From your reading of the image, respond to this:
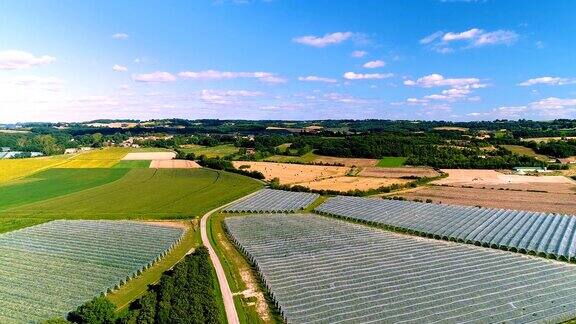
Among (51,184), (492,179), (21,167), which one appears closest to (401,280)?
(492,179)

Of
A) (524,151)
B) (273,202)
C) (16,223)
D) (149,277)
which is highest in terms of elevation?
(524,151)

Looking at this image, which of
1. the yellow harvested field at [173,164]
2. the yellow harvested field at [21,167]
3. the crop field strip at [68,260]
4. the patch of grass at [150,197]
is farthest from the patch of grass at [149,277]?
the yellow harvested field at [21,167]

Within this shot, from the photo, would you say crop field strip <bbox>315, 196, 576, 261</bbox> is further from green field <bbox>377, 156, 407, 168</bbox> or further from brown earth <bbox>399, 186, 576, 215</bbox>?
green field <bbox>377, 156, 407, 168</bbox>

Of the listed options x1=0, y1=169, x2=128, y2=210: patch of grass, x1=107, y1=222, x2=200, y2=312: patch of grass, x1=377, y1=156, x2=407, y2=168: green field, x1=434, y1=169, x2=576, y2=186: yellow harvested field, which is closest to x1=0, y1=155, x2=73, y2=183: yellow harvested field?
x1=0, y1=169, x2=128, y2=210: patch of grass

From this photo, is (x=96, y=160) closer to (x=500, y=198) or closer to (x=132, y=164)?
(x=132, y=164)

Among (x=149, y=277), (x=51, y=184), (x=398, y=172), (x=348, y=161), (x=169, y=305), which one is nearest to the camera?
(x=169, y=305)

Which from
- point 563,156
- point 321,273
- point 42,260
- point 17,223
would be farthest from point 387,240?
point 563,156
